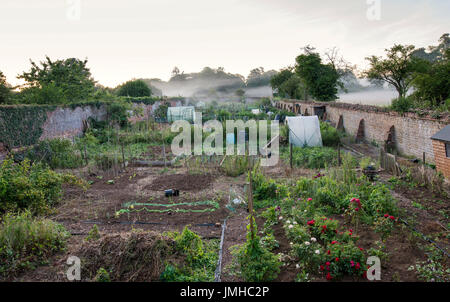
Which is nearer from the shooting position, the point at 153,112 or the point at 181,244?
the point at 181,244

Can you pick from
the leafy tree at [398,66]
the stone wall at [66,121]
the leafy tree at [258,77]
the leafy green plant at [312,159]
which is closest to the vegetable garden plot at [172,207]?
the leafy green plant at [312,159]

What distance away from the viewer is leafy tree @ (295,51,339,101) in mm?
26062

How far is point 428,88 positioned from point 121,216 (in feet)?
43.9

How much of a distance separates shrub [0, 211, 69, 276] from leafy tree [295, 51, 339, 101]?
25.0 metres

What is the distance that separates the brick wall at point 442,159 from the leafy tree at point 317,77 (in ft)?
66.6

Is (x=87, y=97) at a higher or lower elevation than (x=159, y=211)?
higher

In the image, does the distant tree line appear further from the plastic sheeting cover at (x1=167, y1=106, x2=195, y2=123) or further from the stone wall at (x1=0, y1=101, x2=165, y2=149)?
the stone wall at (x1=0, y1=101, x2=165, y2=149)

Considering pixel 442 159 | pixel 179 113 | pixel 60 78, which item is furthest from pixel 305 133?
pixel 60 78

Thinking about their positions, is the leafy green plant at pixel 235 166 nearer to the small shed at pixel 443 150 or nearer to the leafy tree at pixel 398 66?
the small shed at pixel 443 150

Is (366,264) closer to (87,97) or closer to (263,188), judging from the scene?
(263,188)

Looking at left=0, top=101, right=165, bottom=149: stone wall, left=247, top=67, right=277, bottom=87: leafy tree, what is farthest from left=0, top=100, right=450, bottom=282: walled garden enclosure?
left=247, top=67, right=277, bottom=87: leafy tree
